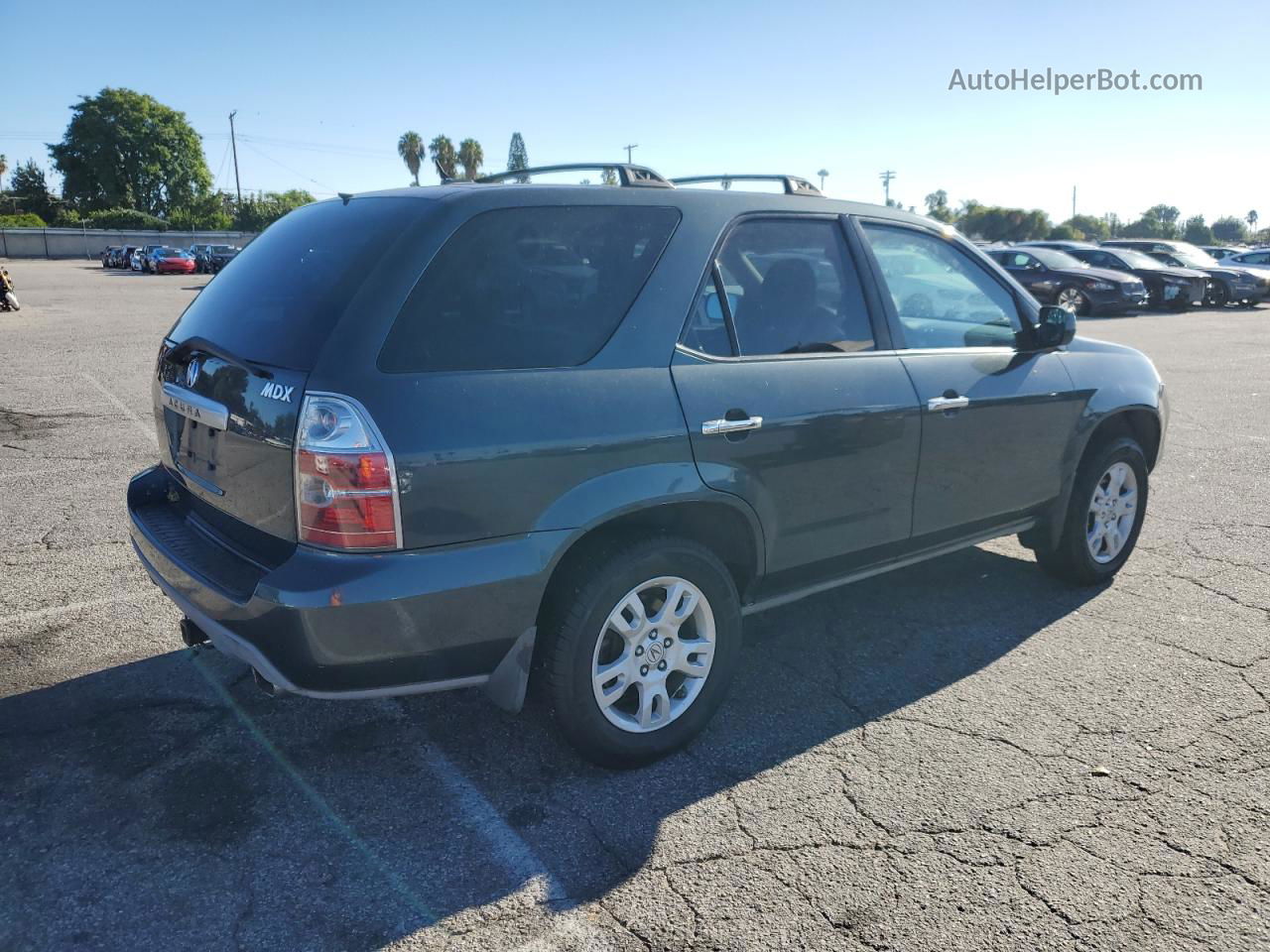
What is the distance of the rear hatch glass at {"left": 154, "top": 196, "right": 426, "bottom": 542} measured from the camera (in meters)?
2.75

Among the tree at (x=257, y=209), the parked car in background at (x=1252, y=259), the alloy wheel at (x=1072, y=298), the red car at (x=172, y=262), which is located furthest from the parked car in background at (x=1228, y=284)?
the tree at (x=257, y=209)

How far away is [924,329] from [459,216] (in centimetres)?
209

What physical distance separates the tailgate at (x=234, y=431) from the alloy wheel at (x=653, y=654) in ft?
3.40

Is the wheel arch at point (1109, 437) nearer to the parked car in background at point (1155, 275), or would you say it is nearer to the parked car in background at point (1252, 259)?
the parked car in background at point (1155, 275)

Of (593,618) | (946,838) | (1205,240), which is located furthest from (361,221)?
(1205,240)

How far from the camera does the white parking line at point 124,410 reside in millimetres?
7953

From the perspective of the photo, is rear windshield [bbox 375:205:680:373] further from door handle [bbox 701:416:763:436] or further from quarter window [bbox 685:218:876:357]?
door handle [bbox 701:416:763:436]

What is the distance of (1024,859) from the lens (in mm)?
2811

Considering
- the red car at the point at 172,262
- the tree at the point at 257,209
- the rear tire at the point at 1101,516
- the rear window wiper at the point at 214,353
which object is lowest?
the rear tire at the point at 1101,516

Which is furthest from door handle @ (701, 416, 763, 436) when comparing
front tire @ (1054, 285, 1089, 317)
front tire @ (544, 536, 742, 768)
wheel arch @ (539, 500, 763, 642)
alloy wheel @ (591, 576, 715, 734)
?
front tire @ (1054, 285, 1089, 317)

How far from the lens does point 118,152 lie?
291 ft

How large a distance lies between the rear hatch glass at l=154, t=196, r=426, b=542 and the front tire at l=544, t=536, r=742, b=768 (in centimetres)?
87

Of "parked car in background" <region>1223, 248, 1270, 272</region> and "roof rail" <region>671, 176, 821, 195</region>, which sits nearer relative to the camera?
"roof rail" <region>671, 176, 821, 195</region>

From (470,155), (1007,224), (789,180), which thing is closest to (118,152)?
(470,155)
